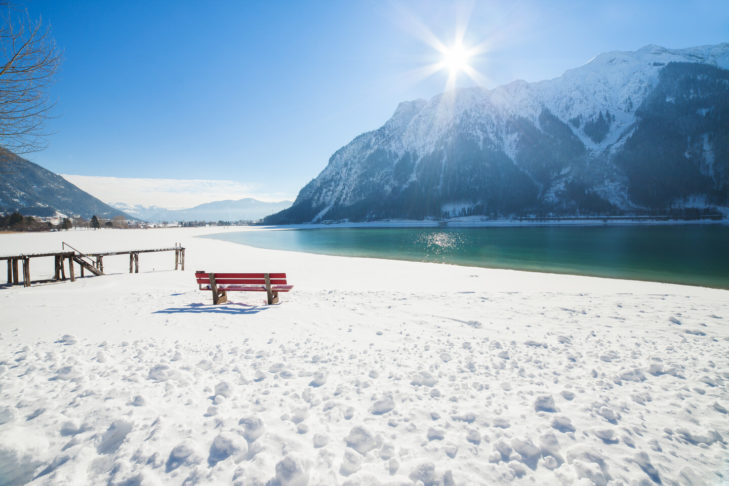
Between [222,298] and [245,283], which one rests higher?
[245,283]

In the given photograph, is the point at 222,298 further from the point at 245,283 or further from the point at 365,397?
the point at 365,397

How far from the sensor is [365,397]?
455cm

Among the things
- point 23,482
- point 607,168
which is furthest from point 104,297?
point 607,168

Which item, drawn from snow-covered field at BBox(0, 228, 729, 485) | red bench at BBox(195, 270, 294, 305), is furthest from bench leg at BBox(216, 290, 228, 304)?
snow-covered field at BBox(0, 228, 729, 485)

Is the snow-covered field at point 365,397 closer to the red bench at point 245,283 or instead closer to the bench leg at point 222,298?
the red bench at point 245,283

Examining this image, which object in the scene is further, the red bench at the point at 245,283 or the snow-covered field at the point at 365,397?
the red bench at the point at 245,283

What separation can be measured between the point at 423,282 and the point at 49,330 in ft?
47.8

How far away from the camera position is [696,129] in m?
169

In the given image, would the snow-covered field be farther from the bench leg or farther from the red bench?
the bench leg

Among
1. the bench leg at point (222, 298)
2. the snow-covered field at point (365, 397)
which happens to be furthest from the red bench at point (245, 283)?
the snow-covered field at point (365, 397)

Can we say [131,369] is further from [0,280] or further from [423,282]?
[0,280]

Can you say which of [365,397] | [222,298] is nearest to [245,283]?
[222,298]

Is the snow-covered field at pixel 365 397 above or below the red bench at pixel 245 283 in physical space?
below

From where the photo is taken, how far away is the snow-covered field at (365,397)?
3219 millimetres
